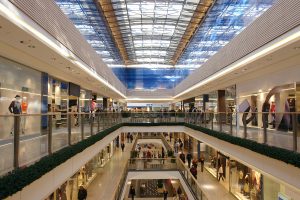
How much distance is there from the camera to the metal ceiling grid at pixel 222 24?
13.0 metres

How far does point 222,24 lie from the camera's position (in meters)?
18.7

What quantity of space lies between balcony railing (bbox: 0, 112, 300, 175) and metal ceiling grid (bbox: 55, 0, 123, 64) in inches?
195

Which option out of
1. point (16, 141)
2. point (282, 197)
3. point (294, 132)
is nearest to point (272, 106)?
point (282, 197)

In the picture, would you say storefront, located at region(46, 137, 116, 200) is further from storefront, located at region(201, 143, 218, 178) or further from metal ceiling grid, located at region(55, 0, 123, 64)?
storefront, located at region(201, 143, 218, 178)

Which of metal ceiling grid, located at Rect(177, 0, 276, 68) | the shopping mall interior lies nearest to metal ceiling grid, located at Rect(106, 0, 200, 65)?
the shopping mall interior

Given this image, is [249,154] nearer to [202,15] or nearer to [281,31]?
[281,31]

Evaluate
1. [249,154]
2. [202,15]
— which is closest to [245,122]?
[249,154]

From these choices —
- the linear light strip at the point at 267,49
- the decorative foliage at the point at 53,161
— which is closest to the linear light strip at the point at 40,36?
the decorative foliage at the point at 53,161

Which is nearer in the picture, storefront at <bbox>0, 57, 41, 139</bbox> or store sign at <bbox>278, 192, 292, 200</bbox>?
store sign at <bbox>278, 192, 292, 200</bbox>

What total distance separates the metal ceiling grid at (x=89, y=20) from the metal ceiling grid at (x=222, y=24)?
747cm

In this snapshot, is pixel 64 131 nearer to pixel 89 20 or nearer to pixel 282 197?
pixel 282 197

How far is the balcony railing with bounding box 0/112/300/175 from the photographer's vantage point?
4.66 meters

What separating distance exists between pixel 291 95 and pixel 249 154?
529cm

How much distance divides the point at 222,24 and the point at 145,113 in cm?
1230
